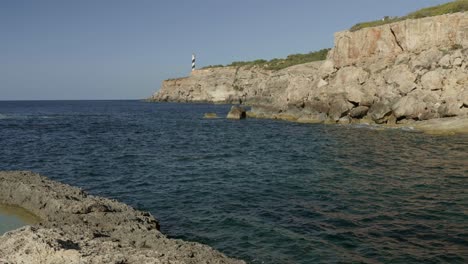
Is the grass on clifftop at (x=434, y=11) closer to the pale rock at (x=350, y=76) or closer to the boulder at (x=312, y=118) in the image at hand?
the pale rock at (x=350, y=76)

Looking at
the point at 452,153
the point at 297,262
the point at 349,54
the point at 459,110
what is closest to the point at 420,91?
the point at 459,110

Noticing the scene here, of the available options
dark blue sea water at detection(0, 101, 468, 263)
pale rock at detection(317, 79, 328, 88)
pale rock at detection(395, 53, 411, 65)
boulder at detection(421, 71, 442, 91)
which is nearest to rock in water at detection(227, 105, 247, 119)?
pale rock at detection(317, 79, 328, 88)

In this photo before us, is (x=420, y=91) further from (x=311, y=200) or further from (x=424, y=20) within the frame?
(x=311, y=200)

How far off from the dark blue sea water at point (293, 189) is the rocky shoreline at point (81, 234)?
8.78 feet

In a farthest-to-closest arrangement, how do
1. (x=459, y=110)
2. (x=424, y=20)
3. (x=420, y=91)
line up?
(x=424, y=20) < (x=420, y=91) < (x=459, y=110)

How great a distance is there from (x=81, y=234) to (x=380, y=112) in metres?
53.5

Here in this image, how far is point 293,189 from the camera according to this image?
21984 millimetres

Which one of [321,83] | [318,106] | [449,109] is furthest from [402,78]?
[321,83]

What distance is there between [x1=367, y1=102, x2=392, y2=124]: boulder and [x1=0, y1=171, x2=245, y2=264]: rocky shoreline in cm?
4918

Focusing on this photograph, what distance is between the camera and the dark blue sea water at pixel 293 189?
14.0 metres

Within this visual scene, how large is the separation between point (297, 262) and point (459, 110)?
4549 cm

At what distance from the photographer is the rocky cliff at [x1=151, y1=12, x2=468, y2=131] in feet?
176

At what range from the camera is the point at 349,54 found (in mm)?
71875

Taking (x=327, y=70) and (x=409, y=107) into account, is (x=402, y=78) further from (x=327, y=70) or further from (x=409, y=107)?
(x=327, y=70)
